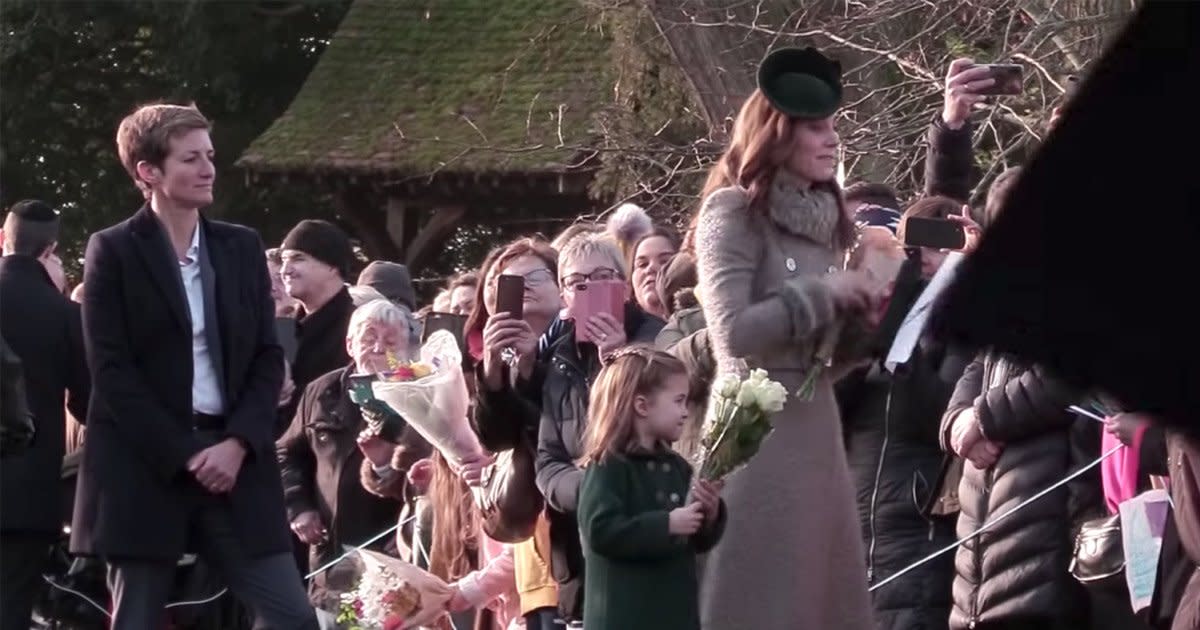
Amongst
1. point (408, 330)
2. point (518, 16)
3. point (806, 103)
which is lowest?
point (408, 330)

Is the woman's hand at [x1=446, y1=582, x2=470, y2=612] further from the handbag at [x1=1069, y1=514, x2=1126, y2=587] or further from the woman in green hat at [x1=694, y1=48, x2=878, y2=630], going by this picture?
the handbag at [x1=1069, y1=514, x2=1126, y2=587]

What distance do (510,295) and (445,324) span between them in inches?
56.0

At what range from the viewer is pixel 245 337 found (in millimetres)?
6562

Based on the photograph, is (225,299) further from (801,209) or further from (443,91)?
(443,91)

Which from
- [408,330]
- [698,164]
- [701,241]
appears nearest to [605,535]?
[701,241]

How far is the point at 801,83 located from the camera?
5.65 m

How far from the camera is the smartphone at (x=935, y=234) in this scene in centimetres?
471

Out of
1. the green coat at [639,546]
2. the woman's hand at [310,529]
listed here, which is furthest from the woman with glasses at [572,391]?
the woman's hand at [310,529]

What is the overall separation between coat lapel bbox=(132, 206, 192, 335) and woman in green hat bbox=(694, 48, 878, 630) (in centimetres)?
169

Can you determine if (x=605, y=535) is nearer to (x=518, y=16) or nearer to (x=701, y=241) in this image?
(x=701, y=241)

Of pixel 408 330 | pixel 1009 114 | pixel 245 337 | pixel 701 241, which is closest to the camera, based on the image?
pixel 701 241

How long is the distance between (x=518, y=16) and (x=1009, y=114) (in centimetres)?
1358

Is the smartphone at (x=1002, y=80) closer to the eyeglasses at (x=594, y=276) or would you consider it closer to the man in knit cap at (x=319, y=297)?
the eyeglasses at (x=594, y=276)

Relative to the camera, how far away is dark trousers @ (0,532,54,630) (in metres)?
8.09
